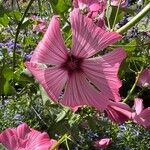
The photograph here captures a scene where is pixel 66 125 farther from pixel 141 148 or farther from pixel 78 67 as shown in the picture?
pixel 141 148

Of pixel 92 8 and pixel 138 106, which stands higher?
pixel 92 8

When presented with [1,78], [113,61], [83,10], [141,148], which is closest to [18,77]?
[1,78]

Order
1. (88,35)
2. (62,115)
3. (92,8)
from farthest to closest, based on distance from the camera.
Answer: (62,115), (92,8), (88,35)

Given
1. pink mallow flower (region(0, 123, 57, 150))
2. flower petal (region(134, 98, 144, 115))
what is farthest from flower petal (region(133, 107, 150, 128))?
pink mallow flower (region(0, 123, 57, 150))

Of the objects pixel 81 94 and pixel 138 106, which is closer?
pixel 81 94

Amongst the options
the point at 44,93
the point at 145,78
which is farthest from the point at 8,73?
the point at 145,78

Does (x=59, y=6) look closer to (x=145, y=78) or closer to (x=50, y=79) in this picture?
(x=50, y=79)

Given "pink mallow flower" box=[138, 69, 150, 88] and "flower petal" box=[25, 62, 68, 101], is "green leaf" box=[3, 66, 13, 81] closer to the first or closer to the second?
"flower petal" box=[25, 62, 68, 101]
